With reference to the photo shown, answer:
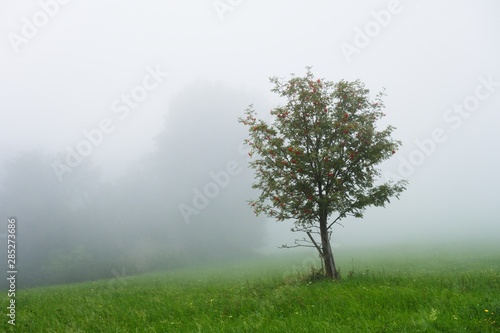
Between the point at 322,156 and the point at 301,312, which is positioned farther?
the point at 322,156

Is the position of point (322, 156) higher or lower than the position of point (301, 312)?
higher

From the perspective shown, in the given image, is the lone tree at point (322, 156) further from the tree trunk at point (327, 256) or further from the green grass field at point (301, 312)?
the green grass field at point (301, 312)

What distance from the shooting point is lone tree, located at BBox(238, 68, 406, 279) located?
1192cm

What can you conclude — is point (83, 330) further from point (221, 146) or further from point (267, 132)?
point (221, 146)

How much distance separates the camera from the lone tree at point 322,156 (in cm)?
1192

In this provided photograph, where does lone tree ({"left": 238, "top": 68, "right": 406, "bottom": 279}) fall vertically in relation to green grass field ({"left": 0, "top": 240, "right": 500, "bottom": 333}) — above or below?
above

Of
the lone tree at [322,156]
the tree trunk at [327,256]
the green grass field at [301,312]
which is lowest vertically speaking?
the green grass field at [301,312]

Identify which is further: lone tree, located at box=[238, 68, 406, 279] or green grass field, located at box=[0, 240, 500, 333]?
lone tree, located at box=[238, 68, 406, 279]

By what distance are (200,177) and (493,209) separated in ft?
376

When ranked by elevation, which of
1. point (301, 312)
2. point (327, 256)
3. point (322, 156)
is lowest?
point (301, 312)

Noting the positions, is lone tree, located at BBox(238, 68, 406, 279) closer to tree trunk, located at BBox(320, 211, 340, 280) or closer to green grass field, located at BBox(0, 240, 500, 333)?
tree trunk, located at BBox(320, 211, 340, 280)

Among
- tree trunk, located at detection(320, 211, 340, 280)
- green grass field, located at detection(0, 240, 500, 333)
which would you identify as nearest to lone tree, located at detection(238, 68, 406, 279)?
tree trunk, located at detection(320, 211, 340, 280)

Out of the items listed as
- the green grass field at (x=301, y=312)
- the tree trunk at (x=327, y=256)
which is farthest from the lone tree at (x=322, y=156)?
the green grass field at (x=301, y=312)

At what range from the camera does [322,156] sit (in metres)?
11.6
